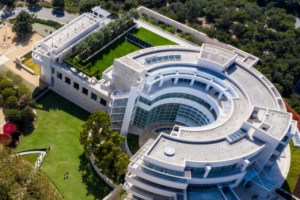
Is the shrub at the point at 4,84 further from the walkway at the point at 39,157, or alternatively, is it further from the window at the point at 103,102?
the window at the point at 103,102

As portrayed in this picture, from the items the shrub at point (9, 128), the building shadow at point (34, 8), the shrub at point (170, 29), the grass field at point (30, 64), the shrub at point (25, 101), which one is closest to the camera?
the shrub at point (9, 128)

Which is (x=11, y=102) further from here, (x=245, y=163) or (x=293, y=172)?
(x=293, y=172)

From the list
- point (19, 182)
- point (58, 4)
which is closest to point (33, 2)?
point (58, 4)

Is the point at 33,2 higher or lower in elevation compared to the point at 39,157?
higher

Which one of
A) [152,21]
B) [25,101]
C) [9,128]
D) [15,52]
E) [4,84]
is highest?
[152,21]

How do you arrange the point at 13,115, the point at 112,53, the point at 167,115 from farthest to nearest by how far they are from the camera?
the point at 112,53 < the point at 167,115 < the point at 13,115

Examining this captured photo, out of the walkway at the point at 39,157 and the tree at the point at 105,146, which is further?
the walkway at the point at 39,157

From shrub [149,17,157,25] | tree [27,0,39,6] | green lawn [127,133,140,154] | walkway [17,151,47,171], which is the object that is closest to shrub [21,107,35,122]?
walkway [17,151,47,171]

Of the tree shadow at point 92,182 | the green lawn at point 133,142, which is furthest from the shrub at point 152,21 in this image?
the tree shadow at point 92,182
